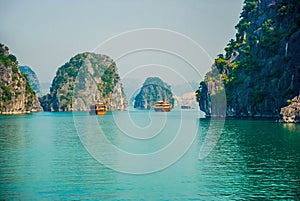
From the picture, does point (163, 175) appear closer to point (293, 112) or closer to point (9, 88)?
point (293, 112)

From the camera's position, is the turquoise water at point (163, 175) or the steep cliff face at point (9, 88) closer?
the turquoise water at point (163, 175)

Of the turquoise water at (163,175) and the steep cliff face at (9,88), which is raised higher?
the steep cliff face at (9,88)

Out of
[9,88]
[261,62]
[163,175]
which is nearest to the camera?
[163,175]

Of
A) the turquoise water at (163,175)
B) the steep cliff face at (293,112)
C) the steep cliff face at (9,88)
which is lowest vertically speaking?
the turquoise water at (163,175)

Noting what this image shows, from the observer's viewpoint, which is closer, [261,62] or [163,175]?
[163,175]

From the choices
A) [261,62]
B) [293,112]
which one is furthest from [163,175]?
[261,62]

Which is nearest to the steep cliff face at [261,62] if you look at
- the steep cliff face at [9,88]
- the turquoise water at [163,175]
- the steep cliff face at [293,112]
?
the steep cliff face at [293,112]

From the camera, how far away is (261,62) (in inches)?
4700

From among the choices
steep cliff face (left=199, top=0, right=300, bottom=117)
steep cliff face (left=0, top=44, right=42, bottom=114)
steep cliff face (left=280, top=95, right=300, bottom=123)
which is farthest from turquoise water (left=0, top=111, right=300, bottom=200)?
steep cliff face (left=0, top=44, right=42, bottom=114)

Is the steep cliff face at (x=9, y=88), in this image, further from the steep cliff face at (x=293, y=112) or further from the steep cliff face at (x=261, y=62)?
the steep cliff face at (x=293, y=112)

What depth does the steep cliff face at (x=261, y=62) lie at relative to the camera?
99188 millimetres

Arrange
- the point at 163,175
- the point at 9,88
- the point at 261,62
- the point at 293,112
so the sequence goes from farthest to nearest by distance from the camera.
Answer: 1. the point at 9,88
2. the point at 261,62
3. the point at 293,112
4. the point at 163,175

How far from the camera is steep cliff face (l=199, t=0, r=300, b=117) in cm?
9919

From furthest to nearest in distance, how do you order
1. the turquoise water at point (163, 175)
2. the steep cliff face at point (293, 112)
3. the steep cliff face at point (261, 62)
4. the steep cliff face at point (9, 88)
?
the steep cliff face at point (9, 88), the steep cliff face at point (261, 62), the steep cliff face at point (293, 112), the turquoise water at point (163, 175)
